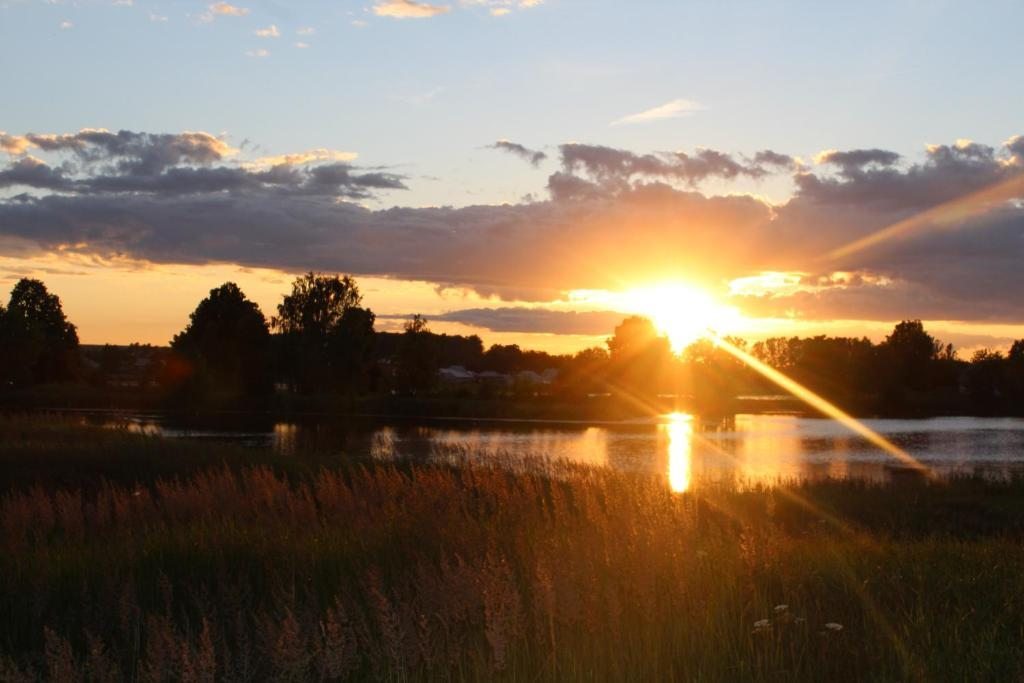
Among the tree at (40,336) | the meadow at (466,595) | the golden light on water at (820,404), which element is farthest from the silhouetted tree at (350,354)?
the meadow at (466,595)

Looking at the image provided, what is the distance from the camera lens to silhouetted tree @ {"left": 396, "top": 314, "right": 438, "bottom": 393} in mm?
109938

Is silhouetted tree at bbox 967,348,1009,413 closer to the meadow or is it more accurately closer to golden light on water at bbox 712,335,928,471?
golden light on water at bbox 712,335,928,471

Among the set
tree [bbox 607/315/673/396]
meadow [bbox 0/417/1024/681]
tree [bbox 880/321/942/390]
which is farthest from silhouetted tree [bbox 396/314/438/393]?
meadow [bbox 0/417/1024/681]

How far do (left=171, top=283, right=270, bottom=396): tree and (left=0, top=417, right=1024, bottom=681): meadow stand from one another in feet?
295

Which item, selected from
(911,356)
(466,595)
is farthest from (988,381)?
(466,595)

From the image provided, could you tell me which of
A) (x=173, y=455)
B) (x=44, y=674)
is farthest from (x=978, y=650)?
(x=173, y=455)

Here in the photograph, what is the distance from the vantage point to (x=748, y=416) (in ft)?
346

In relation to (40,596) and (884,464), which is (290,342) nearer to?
(884,464)

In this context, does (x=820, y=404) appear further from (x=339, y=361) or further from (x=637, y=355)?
(x=339, y=361)

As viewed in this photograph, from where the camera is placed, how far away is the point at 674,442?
6372 centimetres

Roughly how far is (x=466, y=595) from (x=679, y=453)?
47522 mm

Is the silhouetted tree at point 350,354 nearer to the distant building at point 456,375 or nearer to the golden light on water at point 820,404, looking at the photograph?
the golden light on water at point 820,404

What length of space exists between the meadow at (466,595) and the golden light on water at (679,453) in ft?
36.9

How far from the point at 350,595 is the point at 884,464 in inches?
1597
